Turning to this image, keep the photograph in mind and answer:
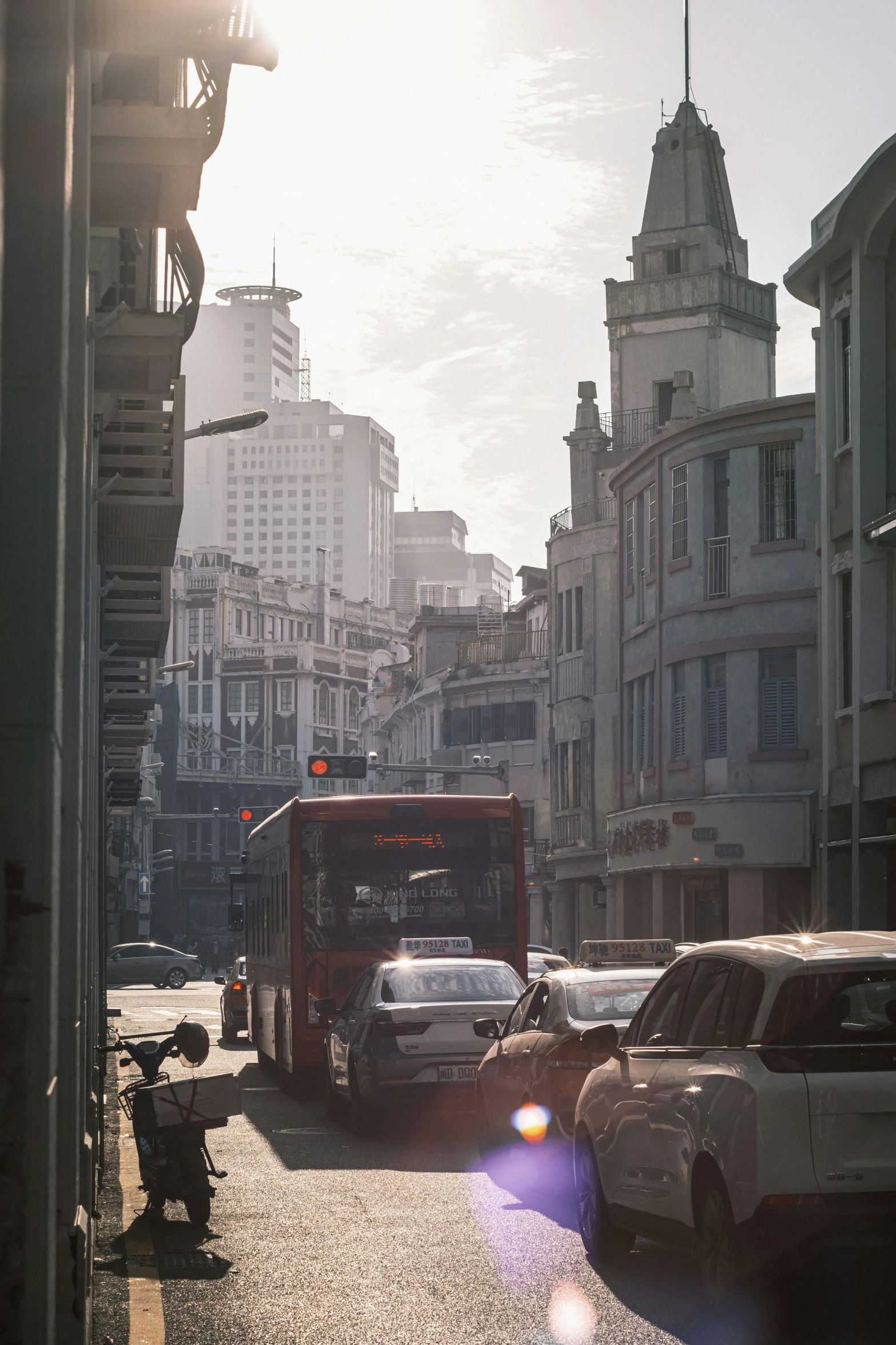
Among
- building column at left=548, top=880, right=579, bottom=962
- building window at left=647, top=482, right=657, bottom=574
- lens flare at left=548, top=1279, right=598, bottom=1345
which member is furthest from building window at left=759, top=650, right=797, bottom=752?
lens flare at left=548, top=1279, right=598, bottom=1345

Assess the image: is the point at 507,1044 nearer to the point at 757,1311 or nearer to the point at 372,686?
the point at 757,1311

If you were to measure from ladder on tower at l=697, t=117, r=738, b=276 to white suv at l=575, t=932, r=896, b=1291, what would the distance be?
53376 millimetres

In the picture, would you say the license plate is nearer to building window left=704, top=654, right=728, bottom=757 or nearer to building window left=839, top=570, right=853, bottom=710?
building window left=839, top=570, right=853, bottom=710

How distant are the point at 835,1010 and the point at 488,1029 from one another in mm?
7078

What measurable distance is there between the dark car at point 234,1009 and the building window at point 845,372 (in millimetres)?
13123

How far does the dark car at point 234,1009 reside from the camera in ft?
111

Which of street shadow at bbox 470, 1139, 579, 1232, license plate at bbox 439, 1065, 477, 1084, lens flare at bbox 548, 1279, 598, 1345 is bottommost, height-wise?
street shadow at bbox 470, 1139, 579, 1232

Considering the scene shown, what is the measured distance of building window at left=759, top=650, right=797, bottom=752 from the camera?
39406 mm

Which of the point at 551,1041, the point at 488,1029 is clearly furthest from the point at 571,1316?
the point at 488,1029

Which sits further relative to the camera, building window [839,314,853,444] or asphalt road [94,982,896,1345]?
building window [839,314,853,444]

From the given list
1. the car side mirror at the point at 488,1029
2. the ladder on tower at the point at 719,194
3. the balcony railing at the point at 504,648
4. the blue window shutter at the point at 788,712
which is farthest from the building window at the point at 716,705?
the balcony railing at the point at 504,648

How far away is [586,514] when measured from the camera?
64.0 m

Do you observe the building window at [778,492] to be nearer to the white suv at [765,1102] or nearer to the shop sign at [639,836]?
the shop sign at [639,836]

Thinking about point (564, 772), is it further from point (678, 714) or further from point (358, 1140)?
point (358, 1140)
